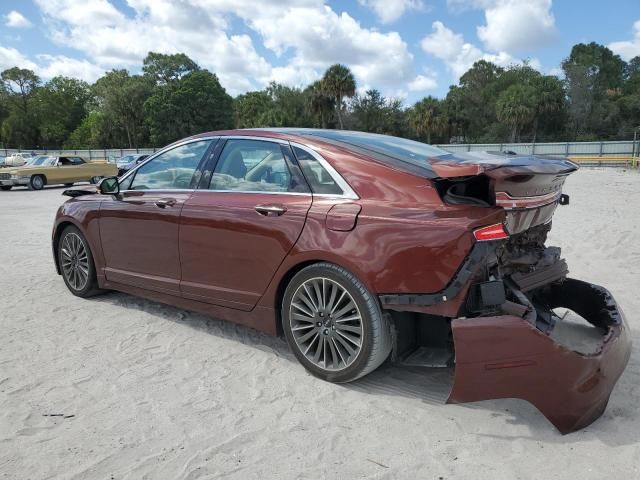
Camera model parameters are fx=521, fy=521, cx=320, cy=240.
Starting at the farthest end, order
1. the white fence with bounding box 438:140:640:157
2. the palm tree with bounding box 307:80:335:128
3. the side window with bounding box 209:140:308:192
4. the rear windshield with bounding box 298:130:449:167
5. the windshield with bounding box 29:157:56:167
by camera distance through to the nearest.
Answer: the palm tree with bounding box 307:80:335:128, the white fence with bounding box 438:140:640:157, the windshield with bounding box 29:157:56:167, the side window with bounding box 209:140:308:192, the rear windshield with bounding box 298:130:449:167

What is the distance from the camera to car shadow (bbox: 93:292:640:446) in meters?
2.83

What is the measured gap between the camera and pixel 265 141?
384 centimetres

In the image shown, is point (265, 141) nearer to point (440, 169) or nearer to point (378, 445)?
point (440, 169)

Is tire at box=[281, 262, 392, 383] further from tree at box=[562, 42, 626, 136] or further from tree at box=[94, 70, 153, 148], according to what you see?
tree at box=[94, 70, 153, 148]

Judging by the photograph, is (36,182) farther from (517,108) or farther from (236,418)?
(517,108)

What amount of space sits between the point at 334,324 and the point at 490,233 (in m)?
1.13

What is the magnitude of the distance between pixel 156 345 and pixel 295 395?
1.40m

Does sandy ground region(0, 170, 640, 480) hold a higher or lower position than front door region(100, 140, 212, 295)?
lower

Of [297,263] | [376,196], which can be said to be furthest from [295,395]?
[376,196]

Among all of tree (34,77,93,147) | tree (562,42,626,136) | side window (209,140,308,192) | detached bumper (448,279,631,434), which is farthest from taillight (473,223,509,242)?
tree (34,77,93,147)

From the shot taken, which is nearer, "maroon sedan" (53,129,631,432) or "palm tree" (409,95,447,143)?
"maroon sedan" (53,129,631,432)

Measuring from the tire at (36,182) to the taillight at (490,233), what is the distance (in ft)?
75.6

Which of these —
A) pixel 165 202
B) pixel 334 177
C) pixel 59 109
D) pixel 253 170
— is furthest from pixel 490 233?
pixel 59 109

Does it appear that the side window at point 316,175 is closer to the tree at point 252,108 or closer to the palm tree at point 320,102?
the palm tree at point 320,102
